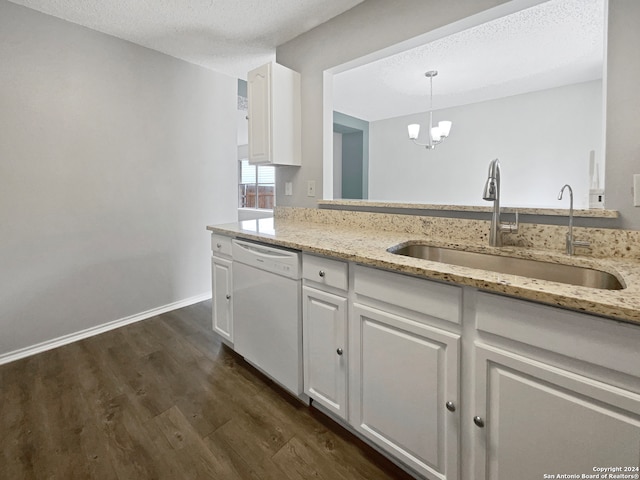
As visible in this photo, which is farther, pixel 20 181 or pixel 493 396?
pixel 20 181

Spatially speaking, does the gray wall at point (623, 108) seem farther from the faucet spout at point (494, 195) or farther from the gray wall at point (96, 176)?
the gray wall at point (96, 176)

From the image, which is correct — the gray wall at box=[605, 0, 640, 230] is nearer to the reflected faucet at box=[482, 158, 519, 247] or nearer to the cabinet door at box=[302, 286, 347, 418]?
the reflected faucet at box=[482, 158, 519, 247]

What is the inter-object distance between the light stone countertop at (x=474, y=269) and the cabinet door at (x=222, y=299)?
247 millimetres

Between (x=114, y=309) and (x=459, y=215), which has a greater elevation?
(x=459, y=215)

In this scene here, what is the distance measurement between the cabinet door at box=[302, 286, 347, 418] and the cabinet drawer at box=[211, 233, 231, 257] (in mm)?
745

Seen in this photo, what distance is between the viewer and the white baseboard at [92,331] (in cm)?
219

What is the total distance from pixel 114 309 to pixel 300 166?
1.98 metres

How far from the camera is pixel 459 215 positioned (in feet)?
Result: 5.45

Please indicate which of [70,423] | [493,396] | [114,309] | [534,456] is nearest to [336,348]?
[493,396]

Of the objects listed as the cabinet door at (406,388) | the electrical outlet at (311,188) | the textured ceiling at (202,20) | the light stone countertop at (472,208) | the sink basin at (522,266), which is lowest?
the cabinet door at (406,388)

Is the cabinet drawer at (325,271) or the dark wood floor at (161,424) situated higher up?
the cabinet drawer at (325,271)

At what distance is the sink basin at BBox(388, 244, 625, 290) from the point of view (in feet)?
3.72

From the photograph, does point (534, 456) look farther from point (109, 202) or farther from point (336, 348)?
point (109, 202)

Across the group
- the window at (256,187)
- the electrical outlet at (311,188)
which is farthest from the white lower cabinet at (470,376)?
the window at (256,187)
